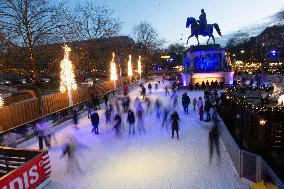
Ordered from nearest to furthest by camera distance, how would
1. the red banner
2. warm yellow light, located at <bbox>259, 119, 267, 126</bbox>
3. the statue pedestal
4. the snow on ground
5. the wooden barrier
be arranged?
the red banner → the snow on ground → warm yellow light, located at <bbox>259, 119, 267, 126</bbox> → the wooden barrier → the statue pedestal

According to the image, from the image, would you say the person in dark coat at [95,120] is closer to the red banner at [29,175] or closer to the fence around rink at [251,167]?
the red banner at [29,175]

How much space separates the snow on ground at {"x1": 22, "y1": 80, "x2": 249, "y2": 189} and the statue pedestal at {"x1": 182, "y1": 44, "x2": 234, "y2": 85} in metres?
24.4

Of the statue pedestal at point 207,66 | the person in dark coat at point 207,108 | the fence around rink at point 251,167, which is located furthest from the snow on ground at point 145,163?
the statue pedestal at point 207,66

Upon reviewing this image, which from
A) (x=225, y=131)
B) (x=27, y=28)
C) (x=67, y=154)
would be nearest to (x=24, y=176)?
(x=67, y=154)

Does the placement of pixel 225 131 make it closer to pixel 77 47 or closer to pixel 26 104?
pixel 26 104

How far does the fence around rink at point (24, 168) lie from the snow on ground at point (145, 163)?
1.81ft

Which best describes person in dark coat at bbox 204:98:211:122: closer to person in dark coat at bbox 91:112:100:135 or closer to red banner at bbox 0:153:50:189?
person in dark coat at bbox 91:112:100:135

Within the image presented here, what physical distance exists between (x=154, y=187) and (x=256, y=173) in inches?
124

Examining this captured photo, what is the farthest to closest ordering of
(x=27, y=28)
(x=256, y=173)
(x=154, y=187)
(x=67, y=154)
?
(x=27, y=28) → (x=67, y=154) → (x=154, y=187) → (x=256, y=173)

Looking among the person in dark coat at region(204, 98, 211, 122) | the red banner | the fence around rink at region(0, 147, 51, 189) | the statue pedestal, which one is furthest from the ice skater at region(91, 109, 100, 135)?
the statue pedestal

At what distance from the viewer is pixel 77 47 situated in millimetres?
44469

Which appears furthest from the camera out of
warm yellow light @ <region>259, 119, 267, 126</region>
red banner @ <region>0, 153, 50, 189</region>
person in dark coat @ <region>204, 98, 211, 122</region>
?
person in dark coat @ <region>204, 98, 211, 122</region>

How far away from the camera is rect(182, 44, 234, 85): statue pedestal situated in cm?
4275

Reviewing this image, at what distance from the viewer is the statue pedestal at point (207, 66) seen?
42750 millimetres
